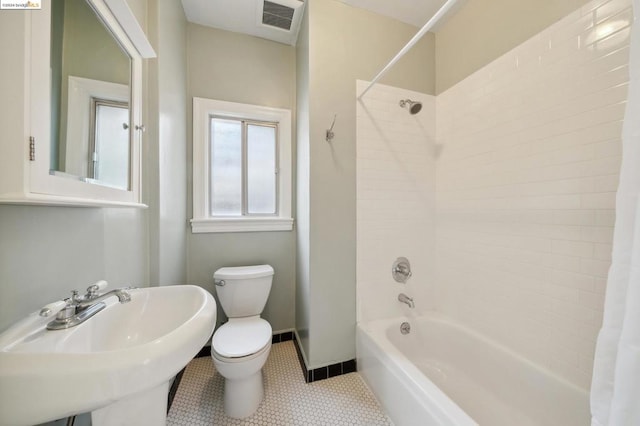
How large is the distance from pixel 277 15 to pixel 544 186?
6.66 feet

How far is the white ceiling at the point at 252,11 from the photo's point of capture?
1.56 metres

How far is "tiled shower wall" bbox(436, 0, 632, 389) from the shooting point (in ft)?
3.15

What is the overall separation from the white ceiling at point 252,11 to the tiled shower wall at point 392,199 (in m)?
0.54

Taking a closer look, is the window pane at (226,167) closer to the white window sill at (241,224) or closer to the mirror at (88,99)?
the white window sill at (241,224)

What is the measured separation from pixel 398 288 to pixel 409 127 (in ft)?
4.07

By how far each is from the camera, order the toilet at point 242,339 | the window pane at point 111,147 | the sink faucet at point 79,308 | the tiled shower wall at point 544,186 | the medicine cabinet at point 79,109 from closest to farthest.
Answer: the medicine cabinet at point 79,109, the sink faucet at point 79,308, the window pane at point 111,147, the tiled shower wall at point 544,186, the toilet at point 242,339

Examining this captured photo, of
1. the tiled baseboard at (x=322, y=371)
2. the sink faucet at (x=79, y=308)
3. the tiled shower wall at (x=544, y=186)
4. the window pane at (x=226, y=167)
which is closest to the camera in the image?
the sink faucet at (x=79, y=308)

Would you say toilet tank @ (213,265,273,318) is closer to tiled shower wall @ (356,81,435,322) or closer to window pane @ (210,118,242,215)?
window pane @ (210,118,242,215)

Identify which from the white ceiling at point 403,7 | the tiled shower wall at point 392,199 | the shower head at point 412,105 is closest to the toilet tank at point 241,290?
the tiled shower wall at point 392,199

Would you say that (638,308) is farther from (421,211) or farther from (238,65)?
(238,65)

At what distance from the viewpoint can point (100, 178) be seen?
83 cm

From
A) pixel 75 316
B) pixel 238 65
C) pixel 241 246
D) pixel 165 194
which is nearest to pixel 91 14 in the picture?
pixel 165 194

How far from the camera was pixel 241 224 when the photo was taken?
5.97 ft

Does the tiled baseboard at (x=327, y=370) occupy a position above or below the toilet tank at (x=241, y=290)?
below
